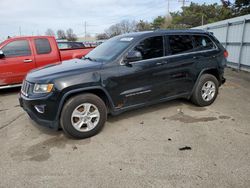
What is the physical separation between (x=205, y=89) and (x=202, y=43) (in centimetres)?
108

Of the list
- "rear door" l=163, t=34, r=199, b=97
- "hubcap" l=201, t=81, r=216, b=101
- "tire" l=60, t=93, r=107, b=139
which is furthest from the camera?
"hubcap" l=201, t=81, r=216, b=101

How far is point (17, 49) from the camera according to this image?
24.1 feet

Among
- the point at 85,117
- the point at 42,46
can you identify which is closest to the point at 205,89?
the point at 85,117

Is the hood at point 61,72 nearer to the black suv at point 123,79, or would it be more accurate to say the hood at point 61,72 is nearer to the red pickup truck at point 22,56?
the black suv at point 123,79

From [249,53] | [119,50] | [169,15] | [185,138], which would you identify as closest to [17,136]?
[119,50]

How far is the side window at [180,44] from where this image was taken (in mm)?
4925

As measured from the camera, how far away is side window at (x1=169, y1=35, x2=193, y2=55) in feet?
16.2

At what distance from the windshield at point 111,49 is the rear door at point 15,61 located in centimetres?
326

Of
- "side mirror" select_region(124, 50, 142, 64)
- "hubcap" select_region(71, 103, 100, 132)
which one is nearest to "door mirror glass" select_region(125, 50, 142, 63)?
"side mirror" select_region(124, 50, 142, 64)

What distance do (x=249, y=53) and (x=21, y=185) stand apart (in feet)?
31.8

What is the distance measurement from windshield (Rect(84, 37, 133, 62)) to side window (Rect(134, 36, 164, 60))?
0.85 feet

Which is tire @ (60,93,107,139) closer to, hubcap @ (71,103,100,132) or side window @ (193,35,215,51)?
hubcap @ (71,103,100,132)

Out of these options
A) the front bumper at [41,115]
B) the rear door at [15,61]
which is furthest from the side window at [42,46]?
the front bumper at [41,115]

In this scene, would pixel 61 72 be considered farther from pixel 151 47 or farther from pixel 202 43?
pixel 202 43
